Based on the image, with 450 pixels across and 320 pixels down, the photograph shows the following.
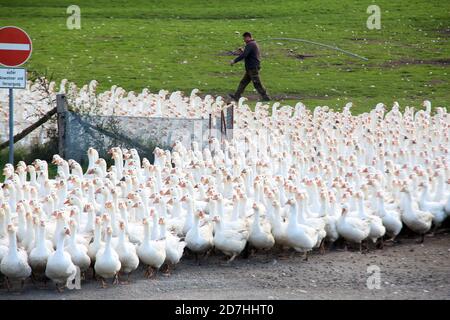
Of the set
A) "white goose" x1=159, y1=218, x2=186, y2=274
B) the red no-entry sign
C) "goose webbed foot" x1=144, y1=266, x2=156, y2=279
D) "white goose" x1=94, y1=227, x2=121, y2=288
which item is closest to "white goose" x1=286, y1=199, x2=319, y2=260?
"white goose" x1=159, y1=218, x2=186, y2=274

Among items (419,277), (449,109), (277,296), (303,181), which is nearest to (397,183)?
(303,181)

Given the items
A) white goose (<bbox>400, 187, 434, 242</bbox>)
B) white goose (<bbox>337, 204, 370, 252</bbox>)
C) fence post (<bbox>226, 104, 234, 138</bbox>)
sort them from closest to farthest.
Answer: white goose (<bbox>337, 204, 370, 252</bbox>) → white goose (<bbox>400, 187, 434, 242</bbox>) → fence post (<bbox>226, 104, 234, 138</bbox>)

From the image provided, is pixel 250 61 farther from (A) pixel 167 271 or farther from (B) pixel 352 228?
(A) pixel 167 271

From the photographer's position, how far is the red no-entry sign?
16406 mm

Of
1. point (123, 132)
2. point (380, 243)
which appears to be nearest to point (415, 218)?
point (380, 243)

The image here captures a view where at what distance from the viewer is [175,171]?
16359 mm

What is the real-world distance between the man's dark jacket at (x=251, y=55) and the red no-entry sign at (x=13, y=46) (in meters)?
10.1

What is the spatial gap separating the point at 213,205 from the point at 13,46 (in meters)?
4.48

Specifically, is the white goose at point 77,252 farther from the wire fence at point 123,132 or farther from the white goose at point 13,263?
the wire fence at point 123,132

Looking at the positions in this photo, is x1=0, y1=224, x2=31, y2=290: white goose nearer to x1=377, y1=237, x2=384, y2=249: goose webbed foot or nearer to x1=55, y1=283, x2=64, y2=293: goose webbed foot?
x1=55, y1=283, x2=64, y2=293: goose webbed foot

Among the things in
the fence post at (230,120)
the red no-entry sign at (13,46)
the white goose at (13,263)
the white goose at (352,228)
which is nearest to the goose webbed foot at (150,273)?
the white goose at (13,263)

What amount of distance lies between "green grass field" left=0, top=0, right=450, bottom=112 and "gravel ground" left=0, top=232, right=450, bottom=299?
13764mm

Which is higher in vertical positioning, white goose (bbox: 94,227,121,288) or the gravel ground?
white goose (bbox: 94,227,121,288)

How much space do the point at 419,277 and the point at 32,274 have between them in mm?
4560
